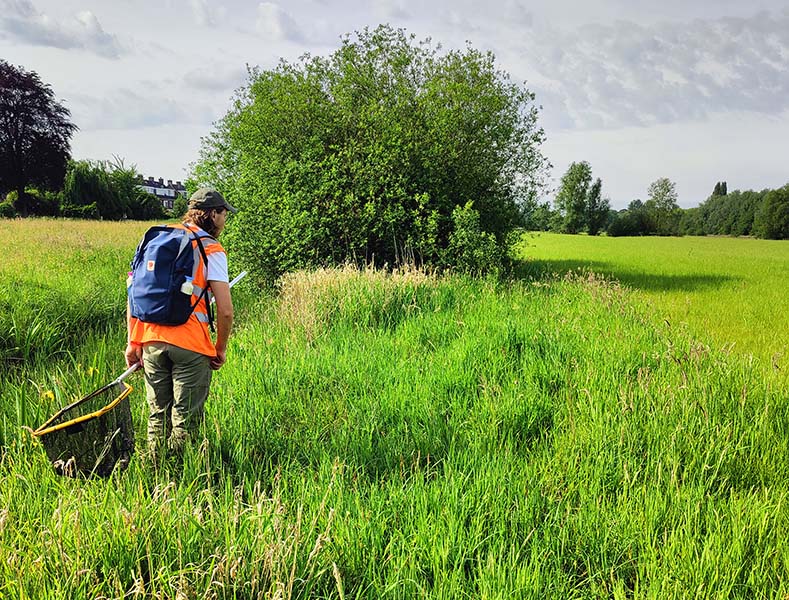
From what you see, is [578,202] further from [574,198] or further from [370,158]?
[370,158]

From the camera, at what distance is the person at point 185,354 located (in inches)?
141

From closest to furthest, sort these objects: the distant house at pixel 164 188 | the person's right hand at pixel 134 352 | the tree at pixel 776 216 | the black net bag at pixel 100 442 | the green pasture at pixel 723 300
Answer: the black net bag at pixel 100 442, the person's right hand at pixel 134 352, the green pasture at pixel 723 300, the tree at pixel 776 216, the distant house at pixel 164 188

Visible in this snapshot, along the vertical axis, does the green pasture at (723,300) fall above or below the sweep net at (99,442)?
above

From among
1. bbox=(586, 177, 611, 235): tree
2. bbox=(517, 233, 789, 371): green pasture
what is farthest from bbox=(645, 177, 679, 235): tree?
bbox=(517, 233, 789, 371): green pasture

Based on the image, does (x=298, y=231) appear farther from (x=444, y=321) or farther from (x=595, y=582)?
(x=595, y=582)

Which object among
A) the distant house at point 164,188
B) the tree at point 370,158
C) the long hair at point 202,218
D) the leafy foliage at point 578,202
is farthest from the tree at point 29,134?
the leafy foliage at point 578,202

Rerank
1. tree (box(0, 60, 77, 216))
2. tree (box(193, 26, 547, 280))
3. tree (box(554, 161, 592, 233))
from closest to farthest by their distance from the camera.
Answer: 1. tree (box(193, 26, 547, 280))
2. tree (box(0, 60, 77, 216))
3. tree (box(554, 161, 592, 233))

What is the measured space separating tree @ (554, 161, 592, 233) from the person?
87.3 meters

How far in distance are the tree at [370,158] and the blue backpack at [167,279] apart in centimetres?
783

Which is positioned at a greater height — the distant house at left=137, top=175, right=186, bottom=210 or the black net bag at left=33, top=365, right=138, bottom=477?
the distant house at left=137, top=175, right=186, bottom=210

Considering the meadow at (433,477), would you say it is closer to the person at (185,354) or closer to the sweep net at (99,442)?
the sweep net at (99,442)

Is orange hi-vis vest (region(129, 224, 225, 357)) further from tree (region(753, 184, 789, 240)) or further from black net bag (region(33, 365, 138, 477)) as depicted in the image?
tree (region(753, 184, 789, 240))

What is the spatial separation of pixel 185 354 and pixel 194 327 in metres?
0.21

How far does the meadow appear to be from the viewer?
2.25 m
